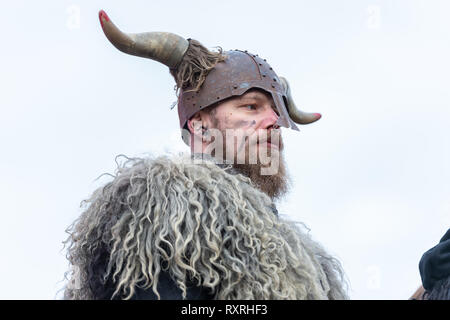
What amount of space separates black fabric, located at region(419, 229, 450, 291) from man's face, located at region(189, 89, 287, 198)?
1194mm

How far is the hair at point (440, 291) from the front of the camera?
4.16m

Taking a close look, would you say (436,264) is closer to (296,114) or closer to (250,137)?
(250,137)

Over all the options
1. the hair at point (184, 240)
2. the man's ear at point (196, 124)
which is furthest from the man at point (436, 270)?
the man's ear at point (196, 124)

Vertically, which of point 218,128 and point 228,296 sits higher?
point 218,128

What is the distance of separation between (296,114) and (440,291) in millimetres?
2172

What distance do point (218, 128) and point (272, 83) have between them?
20.4 inches

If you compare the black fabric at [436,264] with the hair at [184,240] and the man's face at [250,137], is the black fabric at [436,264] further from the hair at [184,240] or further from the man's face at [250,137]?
the man's face at [250,137]

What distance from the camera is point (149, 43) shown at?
525 cm

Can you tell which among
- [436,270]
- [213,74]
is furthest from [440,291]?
[213,74]

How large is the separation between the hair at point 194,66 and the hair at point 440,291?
199 cm

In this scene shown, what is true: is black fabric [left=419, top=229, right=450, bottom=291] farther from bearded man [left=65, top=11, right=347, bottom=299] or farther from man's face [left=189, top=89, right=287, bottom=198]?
man's face [left=189, top=89, right=287, bottom=198]

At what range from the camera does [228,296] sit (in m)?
3.68

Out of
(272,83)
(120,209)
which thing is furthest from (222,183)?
(272,83)
